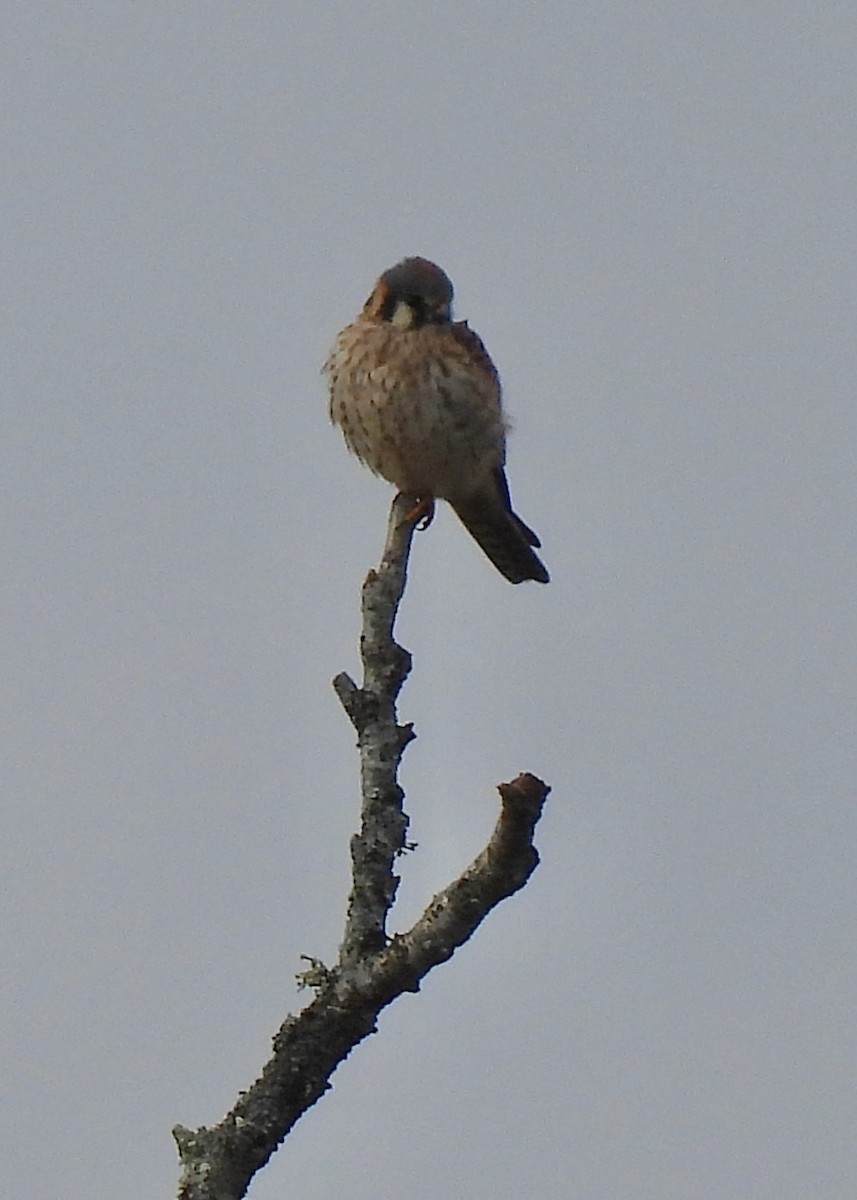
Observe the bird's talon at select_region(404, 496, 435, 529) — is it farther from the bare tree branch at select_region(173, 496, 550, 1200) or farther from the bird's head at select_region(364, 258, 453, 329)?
the bare tree branch at select_region(173, 496, 550, 1200)

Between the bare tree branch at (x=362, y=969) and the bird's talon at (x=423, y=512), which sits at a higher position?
the bird's talon at (x=423, y=512)

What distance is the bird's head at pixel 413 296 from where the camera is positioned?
7227 mm

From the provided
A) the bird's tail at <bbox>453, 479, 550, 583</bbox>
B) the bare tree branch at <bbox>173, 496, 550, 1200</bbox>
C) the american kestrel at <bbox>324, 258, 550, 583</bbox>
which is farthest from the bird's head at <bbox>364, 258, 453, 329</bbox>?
the bare tree branch at <bbox>173, 496, 550, 1200</bbox>

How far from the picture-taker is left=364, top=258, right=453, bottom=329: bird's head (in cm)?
723

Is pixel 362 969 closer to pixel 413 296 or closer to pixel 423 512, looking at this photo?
pixel 423 512

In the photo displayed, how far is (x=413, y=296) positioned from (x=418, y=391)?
452mm

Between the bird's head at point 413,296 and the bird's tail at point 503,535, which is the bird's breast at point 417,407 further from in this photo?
the bird's tail at point 503,535

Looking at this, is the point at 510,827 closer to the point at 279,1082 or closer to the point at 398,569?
the point at 279,1082

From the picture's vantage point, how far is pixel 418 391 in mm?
7031

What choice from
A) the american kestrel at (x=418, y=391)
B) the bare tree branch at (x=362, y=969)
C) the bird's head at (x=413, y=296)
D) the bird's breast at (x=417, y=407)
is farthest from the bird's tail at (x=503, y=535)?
the bare tree branch at (x=362, y=969)

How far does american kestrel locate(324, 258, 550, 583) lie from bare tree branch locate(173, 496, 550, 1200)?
319 centimetres

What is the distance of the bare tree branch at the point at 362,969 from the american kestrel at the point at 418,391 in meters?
3.19

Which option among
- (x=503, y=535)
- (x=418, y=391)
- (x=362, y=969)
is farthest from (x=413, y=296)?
(x=362, y=969)

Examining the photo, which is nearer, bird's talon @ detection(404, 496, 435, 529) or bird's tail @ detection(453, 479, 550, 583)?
bird's talon @ detection(404, 496, 435, 529)
